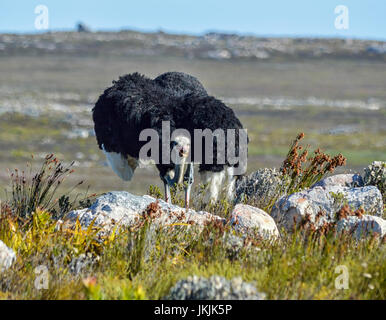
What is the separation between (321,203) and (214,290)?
2.86m

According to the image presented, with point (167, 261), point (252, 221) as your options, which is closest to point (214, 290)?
point (167, 261)

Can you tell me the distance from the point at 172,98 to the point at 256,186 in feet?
4.25

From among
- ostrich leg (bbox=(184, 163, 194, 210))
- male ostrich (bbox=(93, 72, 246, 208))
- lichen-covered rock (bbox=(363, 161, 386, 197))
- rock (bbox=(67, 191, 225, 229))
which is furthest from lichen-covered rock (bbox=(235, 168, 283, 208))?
rock (bbox=(67, 191, 225, 229))

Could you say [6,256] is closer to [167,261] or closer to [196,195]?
[167,261]

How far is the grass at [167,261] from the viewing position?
578 cm

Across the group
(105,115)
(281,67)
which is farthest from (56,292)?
(281,67)

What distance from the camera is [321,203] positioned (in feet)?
26.3

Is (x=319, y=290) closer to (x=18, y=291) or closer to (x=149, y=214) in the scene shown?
(x=149, y=214)

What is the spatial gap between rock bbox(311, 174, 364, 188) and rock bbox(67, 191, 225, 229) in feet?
6.22

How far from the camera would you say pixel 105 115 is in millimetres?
9219

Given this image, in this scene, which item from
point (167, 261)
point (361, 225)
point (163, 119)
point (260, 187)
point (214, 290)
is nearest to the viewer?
point (214, 290)

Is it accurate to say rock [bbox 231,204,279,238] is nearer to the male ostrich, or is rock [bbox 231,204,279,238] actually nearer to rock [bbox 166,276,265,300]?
the male ostrich

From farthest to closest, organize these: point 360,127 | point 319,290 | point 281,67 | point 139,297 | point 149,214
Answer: point 281,67 → point 360,127 → point 149,214 → point 319,290 → point 139,297

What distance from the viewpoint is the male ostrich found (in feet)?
27.8
